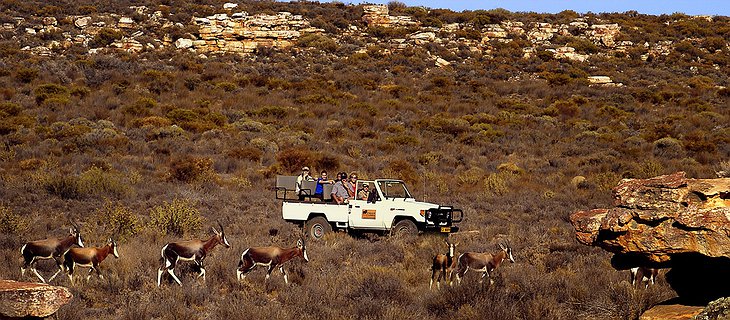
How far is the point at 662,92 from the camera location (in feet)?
128

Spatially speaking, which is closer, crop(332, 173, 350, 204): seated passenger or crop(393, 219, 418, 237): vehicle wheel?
crop(393, 219, 418, 237): vehicle wheel

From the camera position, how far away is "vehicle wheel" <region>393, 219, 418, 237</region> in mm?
14117

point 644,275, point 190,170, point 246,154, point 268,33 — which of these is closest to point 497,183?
point 246,154

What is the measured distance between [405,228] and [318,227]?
2.11m

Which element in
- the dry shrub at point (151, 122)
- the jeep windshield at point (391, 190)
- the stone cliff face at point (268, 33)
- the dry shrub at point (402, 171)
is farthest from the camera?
the stone cliff face at point (268, 33)

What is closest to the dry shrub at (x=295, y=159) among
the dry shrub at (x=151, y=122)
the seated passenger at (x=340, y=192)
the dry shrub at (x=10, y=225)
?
the dry shrub at (x=151, y=122)

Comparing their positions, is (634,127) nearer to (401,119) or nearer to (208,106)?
(401,119)

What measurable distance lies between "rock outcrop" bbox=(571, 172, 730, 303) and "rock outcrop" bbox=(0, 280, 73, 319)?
5160mm

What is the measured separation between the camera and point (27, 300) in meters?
5.60

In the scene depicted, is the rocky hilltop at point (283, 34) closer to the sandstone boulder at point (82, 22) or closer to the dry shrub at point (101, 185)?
the sandstone boulder at point (82, 22)

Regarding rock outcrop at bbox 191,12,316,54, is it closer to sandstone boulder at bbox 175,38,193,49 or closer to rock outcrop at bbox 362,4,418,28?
sandstone boulder at bbox 175,38,193,49

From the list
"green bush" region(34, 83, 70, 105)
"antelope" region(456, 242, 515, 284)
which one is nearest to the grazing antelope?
"antelope" region(456, 242, 515, 284)

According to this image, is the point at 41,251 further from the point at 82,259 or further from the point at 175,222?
the point at 175,222

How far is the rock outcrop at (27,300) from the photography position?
18.2 feet
